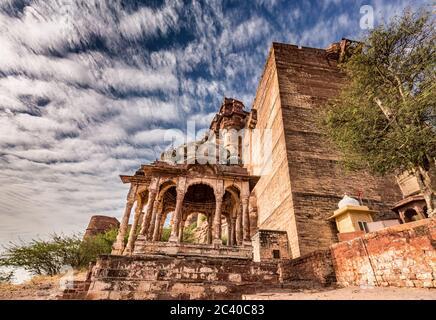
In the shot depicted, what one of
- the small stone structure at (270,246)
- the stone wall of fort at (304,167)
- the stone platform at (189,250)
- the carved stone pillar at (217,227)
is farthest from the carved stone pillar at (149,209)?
the stone wall of fort at (304,167)

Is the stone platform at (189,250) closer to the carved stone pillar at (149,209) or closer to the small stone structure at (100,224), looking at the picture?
the carved stone pillar at (149,209)

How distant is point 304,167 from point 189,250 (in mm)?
7589

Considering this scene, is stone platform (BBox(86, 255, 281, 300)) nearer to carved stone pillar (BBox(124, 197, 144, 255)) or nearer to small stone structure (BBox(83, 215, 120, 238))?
carved stone pillar (BBox(124, 197, 144, 255))

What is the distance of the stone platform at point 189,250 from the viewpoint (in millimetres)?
9344

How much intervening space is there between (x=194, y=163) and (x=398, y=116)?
856cm

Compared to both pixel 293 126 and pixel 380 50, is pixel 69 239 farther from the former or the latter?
pixel 380 50

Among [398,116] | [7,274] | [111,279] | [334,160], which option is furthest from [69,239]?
[398,116]

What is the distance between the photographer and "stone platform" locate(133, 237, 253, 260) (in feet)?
30.7

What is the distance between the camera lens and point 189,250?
965cm

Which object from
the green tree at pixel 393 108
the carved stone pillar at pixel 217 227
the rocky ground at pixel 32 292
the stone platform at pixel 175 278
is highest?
the green tree at pixel 393 108

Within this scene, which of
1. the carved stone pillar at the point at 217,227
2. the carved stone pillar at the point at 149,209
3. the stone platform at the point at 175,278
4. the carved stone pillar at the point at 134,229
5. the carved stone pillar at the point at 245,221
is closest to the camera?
the stone platform at the point at 175,278

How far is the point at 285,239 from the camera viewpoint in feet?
35.7

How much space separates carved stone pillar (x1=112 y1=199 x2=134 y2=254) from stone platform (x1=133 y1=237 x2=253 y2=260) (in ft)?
10.5

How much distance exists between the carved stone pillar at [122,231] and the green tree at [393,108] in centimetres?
1145
